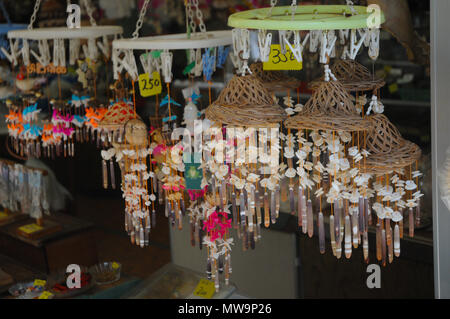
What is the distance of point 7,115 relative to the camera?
265 centimetres

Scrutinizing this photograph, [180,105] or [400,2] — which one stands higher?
[400,2]

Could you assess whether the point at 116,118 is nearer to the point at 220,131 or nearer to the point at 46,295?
the point at 220,131

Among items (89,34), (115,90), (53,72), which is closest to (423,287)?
(115,90)

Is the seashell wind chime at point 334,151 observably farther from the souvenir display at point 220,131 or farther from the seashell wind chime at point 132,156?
the seashell wind chime at point 132,156

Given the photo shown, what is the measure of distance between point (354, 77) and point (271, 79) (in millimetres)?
292

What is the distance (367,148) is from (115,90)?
3.46 ft

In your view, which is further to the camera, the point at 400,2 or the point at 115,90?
the point at 115,90

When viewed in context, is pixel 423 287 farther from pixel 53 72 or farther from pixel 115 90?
pixel 53 72

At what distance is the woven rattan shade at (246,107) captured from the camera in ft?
5.23

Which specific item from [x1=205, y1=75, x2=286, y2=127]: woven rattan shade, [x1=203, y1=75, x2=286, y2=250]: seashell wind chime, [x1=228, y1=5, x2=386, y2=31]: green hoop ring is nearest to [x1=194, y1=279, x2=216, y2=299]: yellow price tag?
[x1=203, y1=75, x2=286, y2=250]: seashell wind chime

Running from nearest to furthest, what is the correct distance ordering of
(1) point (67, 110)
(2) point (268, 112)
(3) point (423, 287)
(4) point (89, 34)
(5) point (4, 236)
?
(2) point (268, 112), (4) point (89, 34), (3) point (423, 287), (1) point (67, 110), (5) point (4, 236)

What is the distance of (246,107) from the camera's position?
161 centimetres

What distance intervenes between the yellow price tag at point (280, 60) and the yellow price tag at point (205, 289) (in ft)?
3.68

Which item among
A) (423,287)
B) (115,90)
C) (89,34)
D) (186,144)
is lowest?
(423,287)
